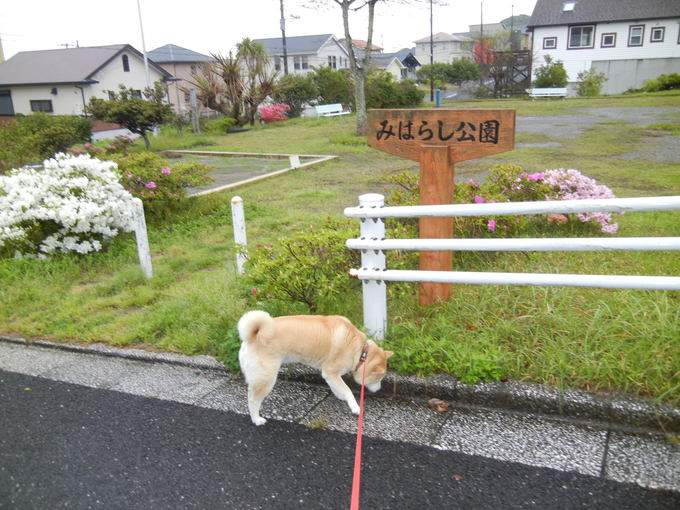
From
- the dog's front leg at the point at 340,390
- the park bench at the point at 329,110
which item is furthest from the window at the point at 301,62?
the dog's front leg at the point at 340,390

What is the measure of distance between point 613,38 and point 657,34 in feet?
8.91

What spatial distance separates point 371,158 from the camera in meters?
14.0

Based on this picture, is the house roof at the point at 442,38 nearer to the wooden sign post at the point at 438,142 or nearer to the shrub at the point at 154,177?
the shrub at the point at 154,177

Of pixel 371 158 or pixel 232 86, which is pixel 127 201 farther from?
pixel 232 86

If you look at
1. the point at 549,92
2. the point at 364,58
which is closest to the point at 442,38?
the point at 549,92

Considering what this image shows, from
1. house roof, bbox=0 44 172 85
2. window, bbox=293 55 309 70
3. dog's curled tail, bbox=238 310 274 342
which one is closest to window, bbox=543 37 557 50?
window, bbox=293 55 309 70

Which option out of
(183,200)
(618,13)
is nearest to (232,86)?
(183,200)

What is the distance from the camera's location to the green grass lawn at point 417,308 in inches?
125

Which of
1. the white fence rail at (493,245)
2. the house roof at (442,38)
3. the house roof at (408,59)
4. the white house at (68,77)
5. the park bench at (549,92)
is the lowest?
the white fence rail at (493,245)

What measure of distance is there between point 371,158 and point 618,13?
34.2 metres

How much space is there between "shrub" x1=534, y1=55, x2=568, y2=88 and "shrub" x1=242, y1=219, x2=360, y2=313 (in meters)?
36.5

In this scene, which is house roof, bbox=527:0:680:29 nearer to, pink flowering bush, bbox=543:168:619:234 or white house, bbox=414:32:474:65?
white house, bbox=414:32:474:65

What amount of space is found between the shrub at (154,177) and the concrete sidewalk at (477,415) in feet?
13.3

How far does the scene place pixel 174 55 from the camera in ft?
144
